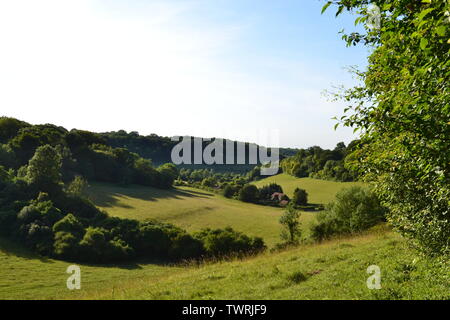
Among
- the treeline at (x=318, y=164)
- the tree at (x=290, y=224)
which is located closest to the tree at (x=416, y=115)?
the tree at (x=290, y=224)

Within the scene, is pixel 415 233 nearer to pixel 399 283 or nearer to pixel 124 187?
pixel 399 283

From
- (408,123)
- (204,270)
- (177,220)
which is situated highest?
(408,123)

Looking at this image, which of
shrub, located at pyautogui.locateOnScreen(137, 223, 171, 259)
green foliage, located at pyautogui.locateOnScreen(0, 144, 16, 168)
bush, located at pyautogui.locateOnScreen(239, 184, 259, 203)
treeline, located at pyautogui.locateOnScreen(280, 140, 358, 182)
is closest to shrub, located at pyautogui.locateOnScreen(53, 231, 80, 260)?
shrub, located at pyautogui.locateOnScreen(137, 223, 171, 259)

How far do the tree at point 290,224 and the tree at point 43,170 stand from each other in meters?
48.2

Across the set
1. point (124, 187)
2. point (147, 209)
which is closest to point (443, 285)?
point (147, 209)

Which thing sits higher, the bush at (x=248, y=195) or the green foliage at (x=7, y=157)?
the green foliage at (x=7, y=157)

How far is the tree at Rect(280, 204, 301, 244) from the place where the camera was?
5012 cm

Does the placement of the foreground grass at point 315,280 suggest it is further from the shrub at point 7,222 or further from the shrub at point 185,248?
the shrub at point 7,222

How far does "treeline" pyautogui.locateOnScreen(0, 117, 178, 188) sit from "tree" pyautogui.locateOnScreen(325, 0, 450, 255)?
89221 millimetres

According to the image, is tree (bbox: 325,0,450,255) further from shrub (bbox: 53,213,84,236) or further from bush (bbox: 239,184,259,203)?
bush (bbox: 239,184,259,203)

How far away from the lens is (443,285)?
9352 millimetres

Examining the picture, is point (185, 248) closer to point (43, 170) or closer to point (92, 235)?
point (92, 235)

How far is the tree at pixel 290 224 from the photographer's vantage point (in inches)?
1973
